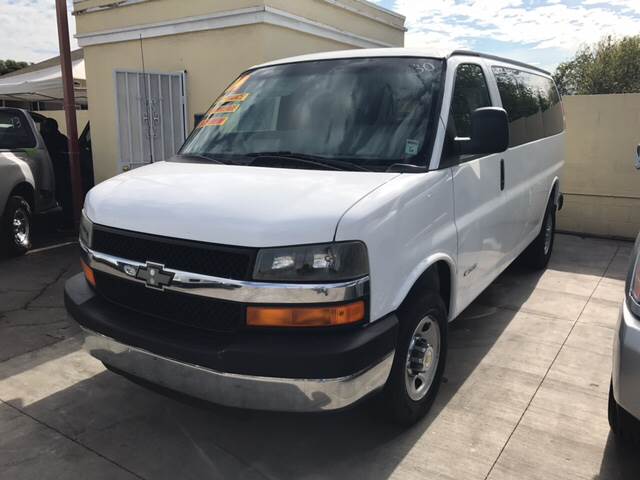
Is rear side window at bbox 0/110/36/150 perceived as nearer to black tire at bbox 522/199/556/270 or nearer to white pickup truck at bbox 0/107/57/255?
white pickup truck at bbox 0/107/57/255

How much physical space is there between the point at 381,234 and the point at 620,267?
16.6 feet

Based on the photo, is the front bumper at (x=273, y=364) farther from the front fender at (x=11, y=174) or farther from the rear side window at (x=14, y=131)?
the rear side window at (x=14, y=131)

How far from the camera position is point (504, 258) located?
4.40m

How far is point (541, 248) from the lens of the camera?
6.02 meters

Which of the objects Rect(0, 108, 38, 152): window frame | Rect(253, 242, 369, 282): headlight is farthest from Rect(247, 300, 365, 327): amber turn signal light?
→ Rect(0, 108, 38, 152): window frame

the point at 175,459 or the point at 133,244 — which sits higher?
the point at 133,244

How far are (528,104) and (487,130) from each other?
83.6 inches

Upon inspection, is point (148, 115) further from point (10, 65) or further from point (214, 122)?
point (10, 65)

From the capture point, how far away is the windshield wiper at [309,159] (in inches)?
118

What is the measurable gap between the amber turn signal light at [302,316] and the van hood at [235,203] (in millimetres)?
283

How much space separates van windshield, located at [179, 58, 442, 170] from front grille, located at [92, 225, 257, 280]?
85 cm

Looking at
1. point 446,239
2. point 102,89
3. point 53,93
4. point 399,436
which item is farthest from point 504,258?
point 53,93

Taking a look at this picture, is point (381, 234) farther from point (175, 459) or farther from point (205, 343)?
point (175, 459)

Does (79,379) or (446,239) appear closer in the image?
(446,239)
